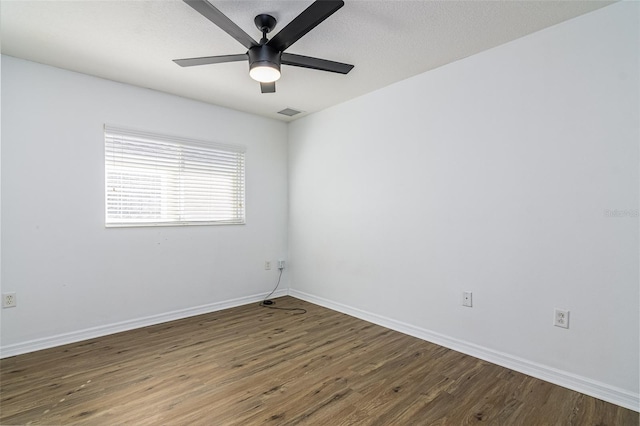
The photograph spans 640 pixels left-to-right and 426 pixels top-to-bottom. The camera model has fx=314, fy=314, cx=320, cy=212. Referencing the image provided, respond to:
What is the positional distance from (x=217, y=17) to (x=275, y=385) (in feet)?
A: 7.41

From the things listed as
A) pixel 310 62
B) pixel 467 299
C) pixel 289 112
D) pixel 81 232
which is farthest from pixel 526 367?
pixel 81 232

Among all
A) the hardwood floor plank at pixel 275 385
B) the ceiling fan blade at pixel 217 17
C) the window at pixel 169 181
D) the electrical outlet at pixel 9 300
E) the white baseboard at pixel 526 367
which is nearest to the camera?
the ceiling fan blade at pixel 217 17

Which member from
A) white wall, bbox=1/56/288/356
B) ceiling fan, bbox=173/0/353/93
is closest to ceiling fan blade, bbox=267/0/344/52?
ceiling fan, bbox=173/0/353/93

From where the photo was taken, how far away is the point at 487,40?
235cm

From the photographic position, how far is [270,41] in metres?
1.93

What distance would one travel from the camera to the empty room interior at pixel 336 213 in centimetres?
193

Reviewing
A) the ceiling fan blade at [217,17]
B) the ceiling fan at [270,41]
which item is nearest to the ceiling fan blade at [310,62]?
the ceiling fan at [270,41]

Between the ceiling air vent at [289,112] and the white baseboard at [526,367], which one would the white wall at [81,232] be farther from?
the white baseboard at [526,367]

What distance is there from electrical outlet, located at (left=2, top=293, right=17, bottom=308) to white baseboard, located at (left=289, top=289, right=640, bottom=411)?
10.3 ft

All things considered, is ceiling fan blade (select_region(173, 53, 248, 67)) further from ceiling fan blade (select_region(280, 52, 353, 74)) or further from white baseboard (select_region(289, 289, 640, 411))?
white baseboard (select_region(289, 289, 640, 411))

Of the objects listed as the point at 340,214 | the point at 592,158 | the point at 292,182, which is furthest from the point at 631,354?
the point at 292,182

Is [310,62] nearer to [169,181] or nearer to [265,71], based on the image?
[265,71]

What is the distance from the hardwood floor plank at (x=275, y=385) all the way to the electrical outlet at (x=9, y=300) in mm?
419

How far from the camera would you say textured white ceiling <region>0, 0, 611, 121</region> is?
196cm
